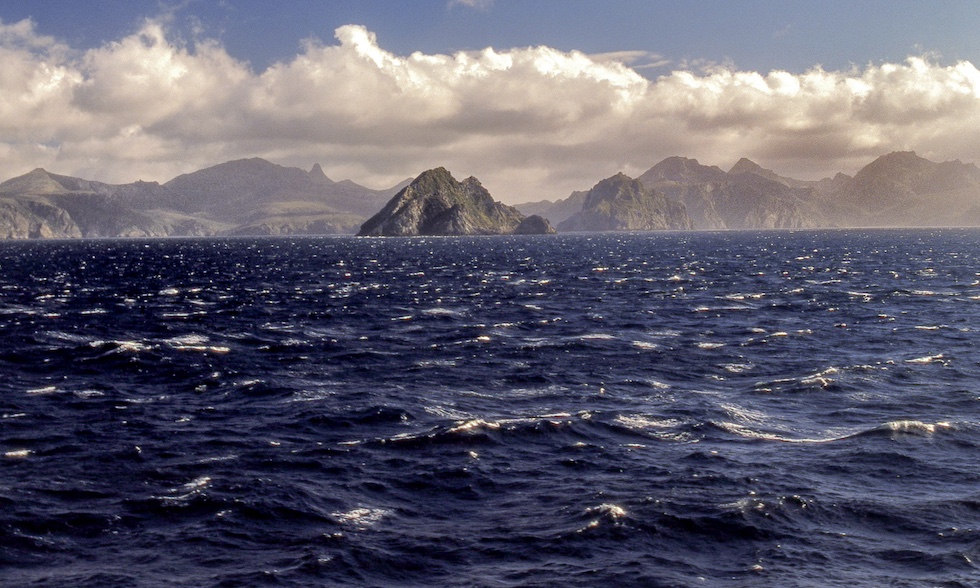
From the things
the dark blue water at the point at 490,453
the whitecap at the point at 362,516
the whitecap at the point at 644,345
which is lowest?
the whitecap at the point at 362,516

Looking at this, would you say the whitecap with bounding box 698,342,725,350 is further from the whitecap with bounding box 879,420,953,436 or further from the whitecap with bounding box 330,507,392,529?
the whitecap with bounding box 330,507,392,529

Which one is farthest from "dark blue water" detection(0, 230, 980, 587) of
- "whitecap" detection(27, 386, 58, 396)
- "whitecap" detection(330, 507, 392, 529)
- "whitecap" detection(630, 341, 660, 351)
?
"whitecap" detection(630, 341, 660, 351)

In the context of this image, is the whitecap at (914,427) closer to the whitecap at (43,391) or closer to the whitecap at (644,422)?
the whitecap at (644,422)

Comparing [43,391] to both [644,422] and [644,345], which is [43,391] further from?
[644,345]

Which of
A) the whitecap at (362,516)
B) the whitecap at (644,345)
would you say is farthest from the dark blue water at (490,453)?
the whitecap at (644,345)

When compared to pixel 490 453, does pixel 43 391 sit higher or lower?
higher

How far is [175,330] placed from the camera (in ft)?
185

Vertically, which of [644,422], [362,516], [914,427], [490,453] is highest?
[914,427]

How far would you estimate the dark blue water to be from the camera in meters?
18.7

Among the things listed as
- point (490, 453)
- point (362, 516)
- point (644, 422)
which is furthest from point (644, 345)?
point (362, 516)

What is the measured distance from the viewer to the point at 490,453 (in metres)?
27.4

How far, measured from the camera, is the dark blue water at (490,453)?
61.5ft

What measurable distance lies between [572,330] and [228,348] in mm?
23210

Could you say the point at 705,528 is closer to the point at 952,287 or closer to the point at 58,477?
the point at 58,477
